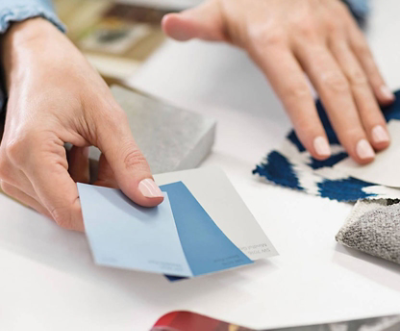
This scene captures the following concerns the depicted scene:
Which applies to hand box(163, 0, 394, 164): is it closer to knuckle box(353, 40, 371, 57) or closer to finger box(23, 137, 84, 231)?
knuckle box(353, 40, 371, 57)

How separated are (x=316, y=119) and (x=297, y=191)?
0.43 feet

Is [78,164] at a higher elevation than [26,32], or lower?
lower

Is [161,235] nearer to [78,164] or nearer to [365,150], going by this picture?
[78,164]

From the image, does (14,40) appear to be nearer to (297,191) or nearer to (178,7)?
(297,191)

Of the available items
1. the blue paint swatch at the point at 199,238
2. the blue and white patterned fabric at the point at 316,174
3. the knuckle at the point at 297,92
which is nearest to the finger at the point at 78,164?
the blue paint swatch at the point at 199,238

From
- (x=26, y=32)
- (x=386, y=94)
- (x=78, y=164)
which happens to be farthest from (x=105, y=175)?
(x=386, y=94)

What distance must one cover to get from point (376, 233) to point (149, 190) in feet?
0.80

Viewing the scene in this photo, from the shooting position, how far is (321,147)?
25.4 inches

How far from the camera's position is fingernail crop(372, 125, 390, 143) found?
64 cm

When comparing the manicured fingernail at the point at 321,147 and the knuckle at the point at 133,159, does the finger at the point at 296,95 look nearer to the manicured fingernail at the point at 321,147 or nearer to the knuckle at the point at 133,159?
the manicured fingernail at the point at 321,147

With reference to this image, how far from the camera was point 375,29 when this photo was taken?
100 centimetres

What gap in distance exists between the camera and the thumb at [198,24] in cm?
76

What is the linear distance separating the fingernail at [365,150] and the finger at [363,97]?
0.02m

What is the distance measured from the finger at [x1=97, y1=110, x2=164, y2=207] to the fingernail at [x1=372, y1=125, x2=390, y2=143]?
36 cm
